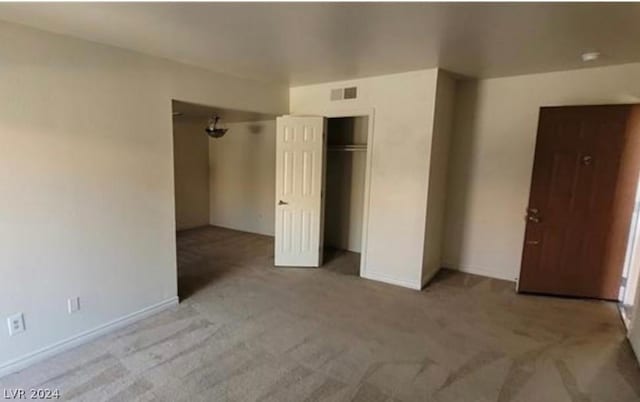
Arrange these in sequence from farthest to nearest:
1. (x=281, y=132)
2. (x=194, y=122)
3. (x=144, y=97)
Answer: (x=194, y=122), (x=281, y=132), (x=144, y=97)

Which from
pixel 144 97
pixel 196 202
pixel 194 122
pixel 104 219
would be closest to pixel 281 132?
pixel 144 97

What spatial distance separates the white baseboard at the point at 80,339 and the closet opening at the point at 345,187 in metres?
2.33

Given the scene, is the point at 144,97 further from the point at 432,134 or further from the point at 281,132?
the point at 432,134

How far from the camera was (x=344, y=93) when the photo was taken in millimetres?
4145

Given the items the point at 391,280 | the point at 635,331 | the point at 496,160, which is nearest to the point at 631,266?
the point at 635,331

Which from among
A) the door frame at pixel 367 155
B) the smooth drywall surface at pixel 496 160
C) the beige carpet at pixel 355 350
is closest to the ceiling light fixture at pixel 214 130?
the door frame at pixel 367 155

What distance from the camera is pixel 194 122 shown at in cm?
655

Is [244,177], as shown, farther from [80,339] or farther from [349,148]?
[80,339]

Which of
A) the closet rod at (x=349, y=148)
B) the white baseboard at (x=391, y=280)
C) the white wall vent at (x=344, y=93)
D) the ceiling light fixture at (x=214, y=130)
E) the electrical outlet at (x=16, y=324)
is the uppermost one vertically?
the white wall vent at (x=344, y=93)

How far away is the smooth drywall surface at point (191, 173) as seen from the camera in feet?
21.5

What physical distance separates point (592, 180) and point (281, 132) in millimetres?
3482

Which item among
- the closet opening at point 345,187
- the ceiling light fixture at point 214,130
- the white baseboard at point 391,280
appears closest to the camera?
the white baseboard at point 391,280

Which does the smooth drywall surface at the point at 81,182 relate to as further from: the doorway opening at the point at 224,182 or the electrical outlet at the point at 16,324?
the doorway opening at the point at 224,182

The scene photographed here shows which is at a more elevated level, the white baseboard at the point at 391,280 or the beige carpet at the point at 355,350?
the white baseboard at the point at 391,280
